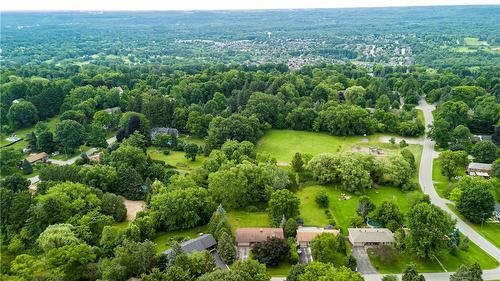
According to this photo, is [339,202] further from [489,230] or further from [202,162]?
[202,162]

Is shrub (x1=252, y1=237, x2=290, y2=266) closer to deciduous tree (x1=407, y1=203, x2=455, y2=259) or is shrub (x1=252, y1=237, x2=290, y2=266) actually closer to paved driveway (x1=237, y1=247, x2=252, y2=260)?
paved driveway (x1=237, y1=247, x2=252, y2=260)

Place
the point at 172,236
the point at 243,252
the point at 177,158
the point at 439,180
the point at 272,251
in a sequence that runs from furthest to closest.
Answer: the point at 177,158
the point at 439,180
the point at 172,236
the point at 243,252
the point at 272,251

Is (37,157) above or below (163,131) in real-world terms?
below

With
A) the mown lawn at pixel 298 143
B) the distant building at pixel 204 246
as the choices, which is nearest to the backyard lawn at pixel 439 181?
the mown lawn at pixel 298 143

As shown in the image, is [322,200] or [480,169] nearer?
[322,200]

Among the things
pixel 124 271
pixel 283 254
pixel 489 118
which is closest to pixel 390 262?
pixel 283 254

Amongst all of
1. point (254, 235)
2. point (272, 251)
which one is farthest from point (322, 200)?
point (272, 251)

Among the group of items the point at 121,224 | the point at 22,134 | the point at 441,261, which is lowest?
the point at 441,261
